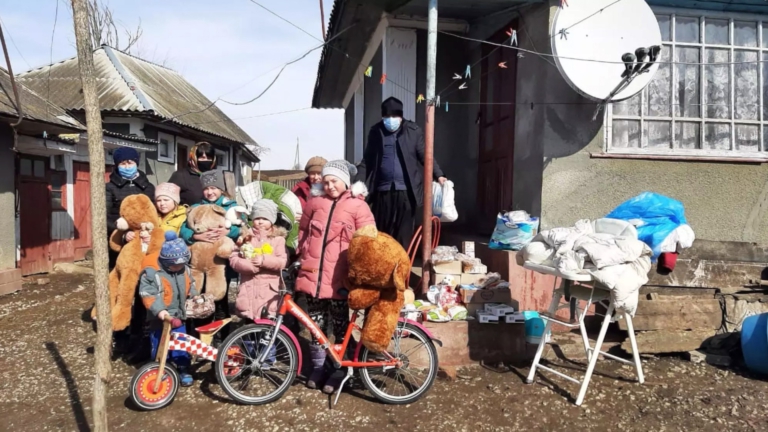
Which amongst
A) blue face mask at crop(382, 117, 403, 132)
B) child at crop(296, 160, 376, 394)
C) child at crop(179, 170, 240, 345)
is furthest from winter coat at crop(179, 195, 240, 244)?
blue face mask at crop(382, 117, 403, 132)

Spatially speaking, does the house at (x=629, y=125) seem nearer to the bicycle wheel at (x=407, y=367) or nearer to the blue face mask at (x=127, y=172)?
the bicycle wheel at (x=407, y=367)

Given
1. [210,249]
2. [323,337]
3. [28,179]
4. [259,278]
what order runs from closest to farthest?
[323,337] → [259,278] → [210,249] → [28,179]

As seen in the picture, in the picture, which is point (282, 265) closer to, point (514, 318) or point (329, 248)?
point (329, 248)

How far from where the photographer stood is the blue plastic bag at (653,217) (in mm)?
4188

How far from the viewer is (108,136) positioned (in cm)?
1053

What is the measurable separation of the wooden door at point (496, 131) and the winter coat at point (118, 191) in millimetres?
3853

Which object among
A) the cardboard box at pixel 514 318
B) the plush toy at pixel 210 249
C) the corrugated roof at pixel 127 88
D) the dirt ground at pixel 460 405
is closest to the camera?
the dirt ground at pixel 460 405

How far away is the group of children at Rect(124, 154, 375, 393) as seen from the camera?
3699mm

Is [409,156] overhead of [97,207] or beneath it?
overhead

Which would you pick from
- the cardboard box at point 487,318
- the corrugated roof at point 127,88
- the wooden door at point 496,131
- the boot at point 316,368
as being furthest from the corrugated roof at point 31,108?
the cardboard box at point 487,318

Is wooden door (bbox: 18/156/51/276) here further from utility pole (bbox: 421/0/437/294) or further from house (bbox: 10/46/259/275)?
utility pole (bbox: 421/0/437/294)

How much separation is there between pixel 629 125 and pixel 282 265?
416cm

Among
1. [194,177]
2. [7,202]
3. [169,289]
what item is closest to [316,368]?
→ [169,289]

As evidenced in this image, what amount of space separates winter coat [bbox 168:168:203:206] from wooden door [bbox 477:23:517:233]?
3397 millimetres
